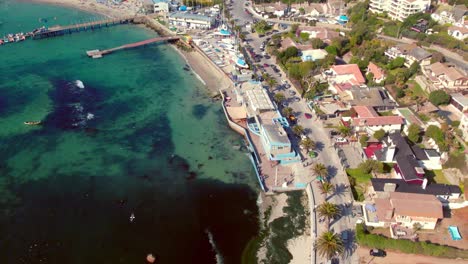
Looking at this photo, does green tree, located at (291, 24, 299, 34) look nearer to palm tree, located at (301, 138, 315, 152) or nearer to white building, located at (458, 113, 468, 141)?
white building, located at (458, 113, 468, 141)

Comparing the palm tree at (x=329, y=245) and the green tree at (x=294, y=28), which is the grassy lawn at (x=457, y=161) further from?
the green tree at (x=294, y=28)

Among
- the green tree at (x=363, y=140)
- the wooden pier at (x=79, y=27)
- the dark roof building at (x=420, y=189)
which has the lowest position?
the dark roof building at (x=420, y=189)

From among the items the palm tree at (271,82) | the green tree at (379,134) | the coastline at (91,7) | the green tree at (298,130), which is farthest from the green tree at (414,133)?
the coastline at (91,7)

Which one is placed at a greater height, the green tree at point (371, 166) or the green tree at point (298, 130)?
the green tree at point (298, 130)

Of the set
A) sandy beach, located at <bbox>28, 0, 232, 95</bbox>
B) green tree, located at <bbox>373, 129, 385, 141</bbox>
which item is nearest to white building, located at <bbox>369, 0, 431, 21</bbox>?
sandy beach, located at <bbox>28, 0, 232, 95</bbox>

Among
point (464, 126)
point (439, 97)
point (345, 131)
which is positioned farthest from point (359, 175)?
point (439, 97)

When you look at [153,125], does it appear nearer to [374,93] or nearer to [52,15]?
[374,93]

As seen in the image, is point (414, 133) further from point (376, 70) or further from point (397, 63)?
point (397, 63)
